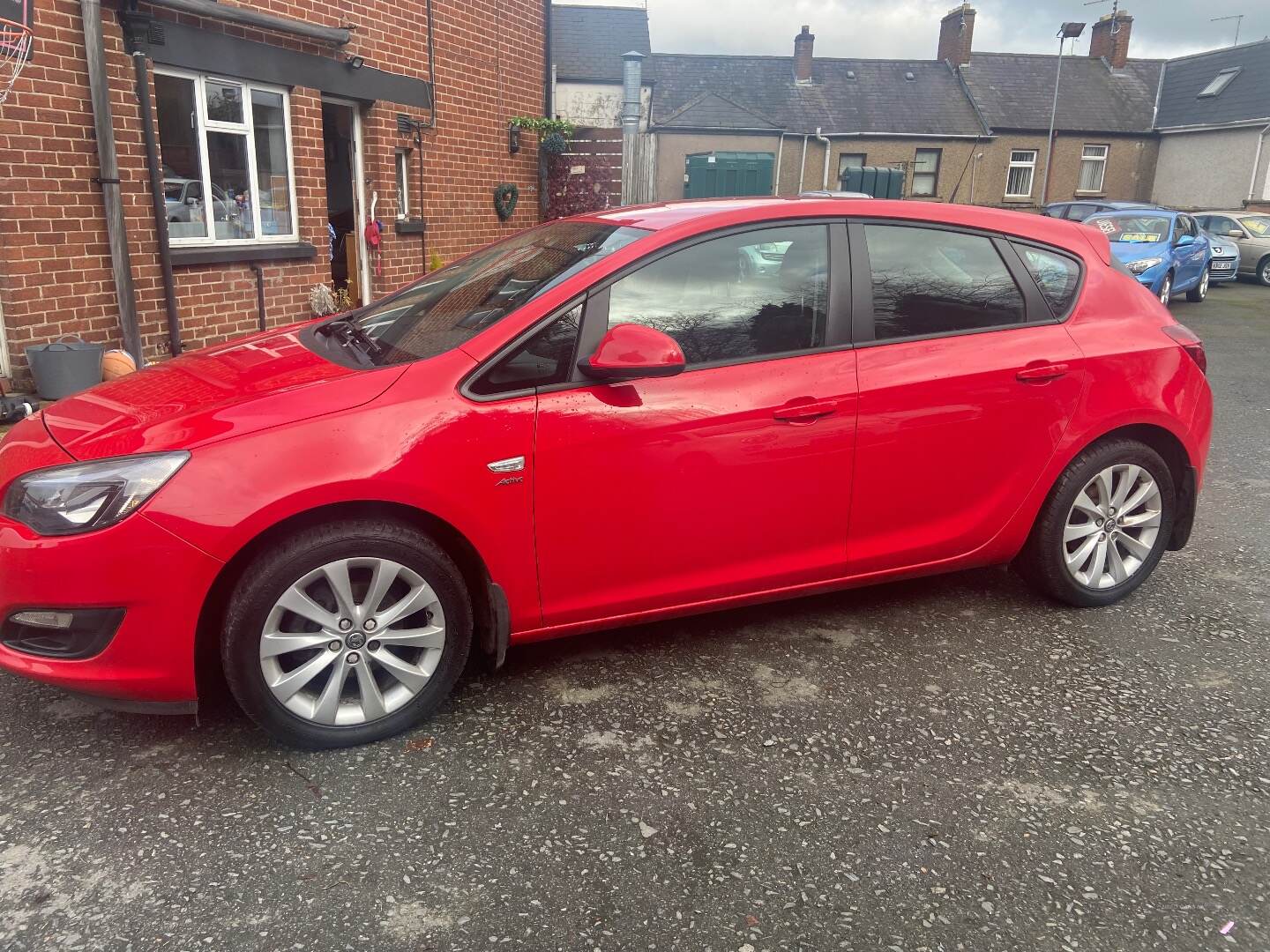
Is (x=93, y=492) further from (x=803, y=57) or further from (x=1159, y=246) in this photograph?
(x=803, y=57)

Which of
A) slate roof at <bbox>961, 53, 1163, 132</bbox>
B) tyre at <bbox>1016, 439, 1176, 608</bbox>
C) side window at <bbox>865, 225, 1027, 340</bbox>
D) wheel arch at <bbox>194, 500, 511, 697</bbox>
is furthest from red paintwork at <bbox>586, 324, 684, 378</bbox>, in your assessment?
slate roof at <bbox>961, 53, 1163, 132</bbox>

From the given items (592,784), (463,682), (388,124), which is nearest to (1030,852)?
(592,784)

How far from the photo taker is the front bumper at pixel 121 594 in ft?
8.52

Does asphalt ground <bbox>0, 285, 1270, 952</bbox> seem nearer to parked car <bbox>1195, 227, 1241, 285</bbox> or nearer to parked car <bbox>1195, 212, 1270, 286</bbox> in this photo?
parked car <bbox>1195, 227, 1241, 285</bbox>

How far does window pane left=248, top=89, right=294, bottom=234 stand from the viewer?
891 cm

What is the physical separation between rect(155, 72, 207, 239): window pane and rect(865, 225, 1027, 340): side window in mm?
6653

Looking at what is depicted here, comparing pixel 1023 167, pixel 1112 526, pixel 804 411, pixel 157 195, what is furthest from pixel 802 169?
pixel 804 411

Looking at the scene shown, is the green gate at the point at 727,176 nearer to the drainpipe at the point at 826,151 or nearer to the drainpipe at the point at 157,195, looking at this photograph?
the drainpipe at the point at 826,151

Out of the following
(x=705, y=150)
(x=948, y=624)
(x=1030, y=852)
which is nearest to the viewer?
(x=1030, y=852)

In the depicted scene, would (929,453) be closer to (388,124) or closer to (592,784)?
(592,784)

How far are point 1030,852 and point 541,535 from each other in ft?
5.48

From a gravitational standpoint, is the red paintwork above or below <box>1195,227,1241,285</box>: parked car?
above

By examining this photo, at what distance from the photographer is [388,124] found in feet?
34.3

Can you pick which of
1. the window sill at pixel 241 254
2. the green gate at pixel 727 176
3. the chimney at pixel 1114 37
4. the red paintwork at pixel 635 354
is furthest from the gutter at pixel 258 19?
the chimney at pixel 1114 37
